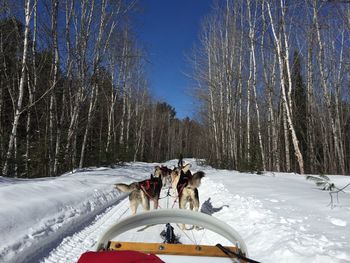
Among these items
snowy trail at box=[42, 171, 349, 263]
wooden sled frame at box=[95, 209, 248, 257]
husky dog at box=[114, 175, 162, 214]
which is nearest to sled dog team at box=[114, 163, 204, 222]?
husky dog at box=[114, 175, 162, 214]

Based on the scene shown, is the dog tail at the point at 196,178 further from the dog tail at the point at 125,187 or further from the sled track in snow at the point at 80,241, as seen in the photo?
the sled track in snow at the point at 80,241

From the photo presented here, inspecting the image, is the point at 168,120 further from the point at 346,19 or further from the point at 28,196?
the point at 28,196

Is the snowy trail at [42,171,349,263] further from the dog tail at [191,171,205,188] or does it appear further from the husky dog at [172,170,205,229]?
the dog tail at [191,171,205,188]

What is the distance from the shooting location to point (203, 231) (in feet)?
21.9

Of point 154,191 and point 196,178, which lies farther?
point 154,191

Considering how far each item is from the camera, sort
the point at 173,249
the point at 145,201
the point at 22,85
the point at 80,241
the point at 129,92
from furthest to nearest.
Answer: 1. the point at 129,92
2. the point at 22,85
3. the point at 145,201
4. the point at 80,241
5. the point at 173,249

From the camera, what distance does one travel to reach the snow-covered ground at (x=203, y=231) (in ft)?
15.6

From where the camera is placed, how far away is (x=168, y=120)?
7744 centimetres

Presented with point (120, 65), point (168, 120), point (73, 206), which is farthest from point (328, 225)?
point (168, 120)

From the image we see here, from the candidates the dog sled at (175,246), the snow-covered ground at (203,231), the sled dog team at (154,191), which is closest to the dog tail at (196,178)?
the sled dog team at (154,191)

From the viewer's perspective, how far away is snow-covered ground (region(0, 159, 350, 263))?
4.77 metres

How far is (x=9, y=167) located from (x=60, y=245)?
8705 millimetres

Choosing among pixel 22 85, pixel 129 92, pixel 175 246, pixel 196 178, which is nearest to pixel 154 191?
pixel 196 178

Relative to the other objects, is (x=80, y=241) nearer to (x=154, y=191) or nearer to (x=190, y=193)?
(x=154, y=191)
